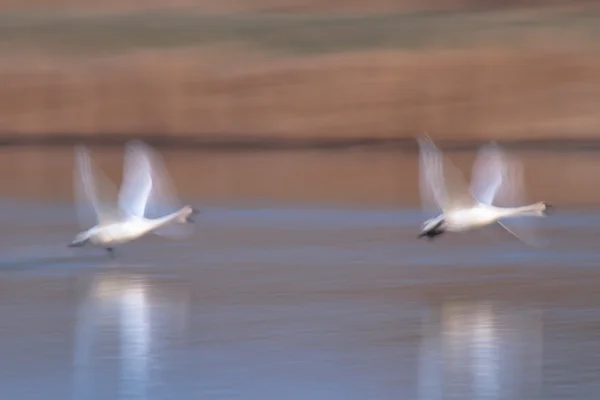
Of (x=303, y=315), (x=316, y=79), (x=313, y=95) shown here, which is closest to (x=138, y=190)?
(x=303, y=315)

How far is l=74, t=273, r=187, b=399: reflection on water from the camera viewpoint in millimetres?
7871

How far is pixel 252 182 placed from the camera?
16.9m

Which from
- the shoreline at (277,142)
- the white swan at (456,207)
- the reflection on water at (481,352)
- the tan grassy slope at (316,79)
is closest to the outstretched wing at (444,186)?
the white swan at (456,207)

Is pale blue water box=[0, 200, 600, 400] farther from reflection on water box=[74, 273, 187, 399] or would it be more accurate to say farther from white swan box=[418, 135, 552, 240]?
white swan box=[418, 135, 552, 240]

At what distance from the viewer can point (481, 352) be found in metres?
8.41

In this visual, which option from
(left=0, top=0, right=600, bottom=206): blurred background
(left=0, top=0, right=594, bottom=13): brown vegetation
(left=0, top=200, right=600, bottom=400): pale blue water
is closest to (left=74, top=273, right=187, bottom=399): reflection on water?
(left=0, top=200, right=600, bottom=400): pale blue water

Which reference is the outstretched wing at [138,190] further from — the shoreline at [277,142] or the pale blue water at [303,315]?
the shoreline at [277,142]

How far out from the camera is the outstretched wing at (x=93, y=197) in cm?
1120

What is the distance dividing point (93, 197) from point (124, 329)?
7.18 ft

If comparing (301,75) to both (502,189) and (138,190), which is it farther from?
(138,190)

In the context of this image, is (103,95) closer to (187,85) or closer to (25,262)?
(187,85)

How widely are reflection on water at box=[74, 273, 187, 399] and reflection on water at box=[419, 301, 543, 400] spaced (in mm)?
1114

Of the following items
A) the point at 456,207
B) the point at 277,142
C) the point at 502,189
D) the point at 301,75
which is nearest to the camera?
the point at 456,207

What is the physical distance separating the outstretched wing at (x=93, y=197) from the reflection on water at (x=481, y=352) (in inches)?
90.4
